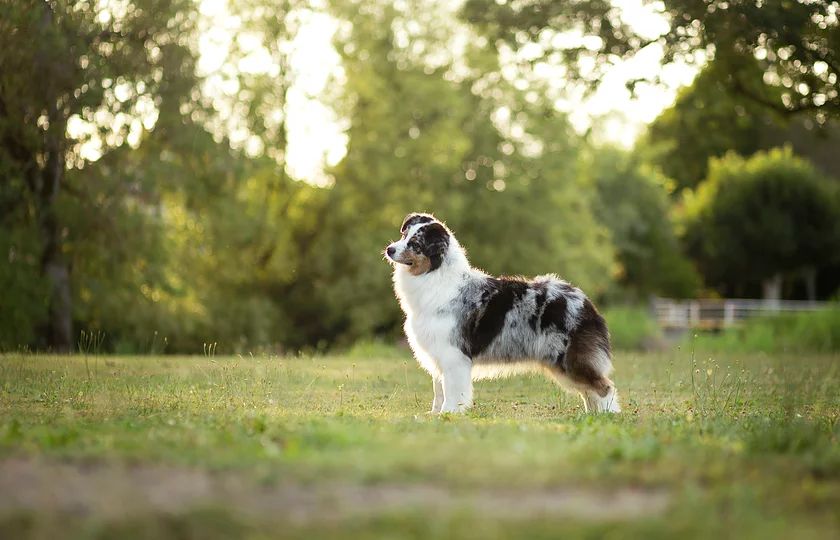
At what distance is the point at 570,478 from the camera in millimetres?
6867

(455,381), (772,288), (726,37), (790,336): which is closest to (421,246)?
(455,381)

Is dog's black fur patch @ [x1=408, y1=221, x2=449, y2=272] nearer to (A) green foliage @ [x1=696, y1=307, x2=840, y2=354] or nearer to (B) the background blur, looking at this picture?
(B) the background blur

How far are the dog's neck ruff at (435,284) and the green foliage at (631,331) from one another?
19.7 metres

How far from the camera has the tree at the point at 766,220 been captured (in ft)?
191

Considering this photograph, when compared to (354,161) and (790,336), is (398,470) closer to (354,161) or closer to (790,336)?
(790,336)

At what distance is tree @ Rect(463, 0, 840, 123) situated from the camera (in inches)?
704

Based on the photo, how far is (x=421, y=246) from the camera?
39.7 ft

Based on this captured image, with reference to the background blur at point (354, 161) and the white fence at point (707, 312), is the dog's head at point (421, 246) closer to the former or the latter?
the background blur at point (354, 161)

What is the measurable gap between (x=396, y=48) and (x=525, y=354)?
88.3 ft

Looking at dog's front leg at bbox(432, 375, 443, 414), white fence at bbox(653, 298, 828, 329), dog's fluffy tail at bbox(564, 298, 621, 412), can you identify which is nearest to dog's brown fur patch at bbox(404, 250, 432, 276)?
dog's front leg at bbox(432, 375, 443, 414)

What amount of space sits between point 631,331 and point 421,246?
21.5m

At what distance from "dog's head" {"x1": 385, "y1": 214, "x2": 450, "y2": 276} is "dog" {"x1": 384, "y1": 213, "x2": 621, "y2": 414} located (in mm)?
11

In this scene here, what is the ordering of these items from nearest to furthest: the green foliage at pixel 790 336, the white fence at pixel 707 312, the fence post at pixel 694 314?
the green foliage at pixel 790 336 → the white fence at pixel 707 312 → the fence post at pixel 694 314

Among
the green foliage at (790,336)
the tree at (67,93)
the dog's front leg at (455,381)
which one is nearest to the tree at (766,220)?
→ the green foliage at (790,336)
